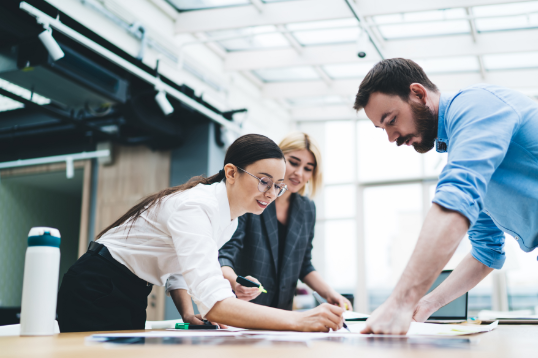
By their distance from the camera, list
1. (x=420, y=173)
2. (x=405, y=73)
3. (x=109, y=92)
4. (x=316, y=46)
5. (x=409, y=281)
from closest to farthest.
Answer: (x=409, y=281) → (x=405, y=73) → (x=109, y=92) → (x=316, y=46) → (x=420, y=173)

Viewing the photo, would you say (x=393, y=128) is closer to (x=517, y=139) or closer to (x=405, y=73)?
(x=405, y=73)

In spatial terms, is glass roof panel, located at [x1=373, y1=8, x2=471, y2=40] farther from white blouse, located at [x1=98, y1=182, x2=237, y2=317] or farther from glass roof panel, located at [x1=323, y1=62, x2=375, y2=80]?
white blouse, located at [x1=98, y1=182, x2=237, y2=317]

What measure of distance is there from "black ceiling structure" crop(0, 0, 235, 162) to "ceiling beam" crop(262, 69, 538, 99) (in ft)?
5.00

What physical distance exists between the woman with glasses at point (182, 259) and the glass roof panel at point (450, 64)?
5.32m

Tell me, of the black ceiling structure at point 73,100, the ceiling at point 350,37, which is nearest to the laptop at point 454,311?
the ceiling at point 350,37

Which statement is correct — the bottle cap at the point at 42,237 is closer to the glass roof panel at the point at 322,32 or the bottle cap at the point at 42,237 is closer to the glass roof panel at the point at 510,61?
the glass roof panel at the point at 322,32

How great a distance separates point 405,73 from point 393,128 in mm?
148

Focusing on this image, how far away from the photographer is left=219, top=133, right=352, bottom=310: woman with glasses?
2.02 meters

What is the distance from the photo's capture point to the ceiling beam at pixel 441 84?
620 centimetres

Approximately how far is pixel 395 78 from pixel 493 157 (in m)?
0.36

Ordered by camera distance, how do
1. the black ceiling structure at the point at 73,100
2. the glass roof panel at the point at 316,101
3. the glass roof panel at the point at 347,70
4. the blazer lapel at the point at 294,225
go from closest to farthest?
the blazer lapel at the point at 294,225
the black ceiling structure at the point at 73,100
the glass roof panel at the point at 347,70
the glass roof panel at the point at 316,101

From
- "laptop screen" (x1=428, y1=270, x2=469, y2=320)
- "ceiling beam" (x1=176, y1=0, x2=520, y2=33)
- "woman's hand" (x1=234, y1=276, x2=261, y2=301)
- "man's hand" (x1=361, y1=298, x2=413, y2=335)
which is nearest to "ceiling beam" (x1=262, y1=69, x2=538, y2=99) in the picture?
"ceiling beam" (x1=176, y1=0, x2=520, y2=33)

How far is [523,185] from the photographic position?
112 cm

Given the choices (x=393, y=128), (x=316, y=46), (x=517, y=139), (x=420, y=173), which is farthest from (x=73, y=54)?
(x=420, y=173)
